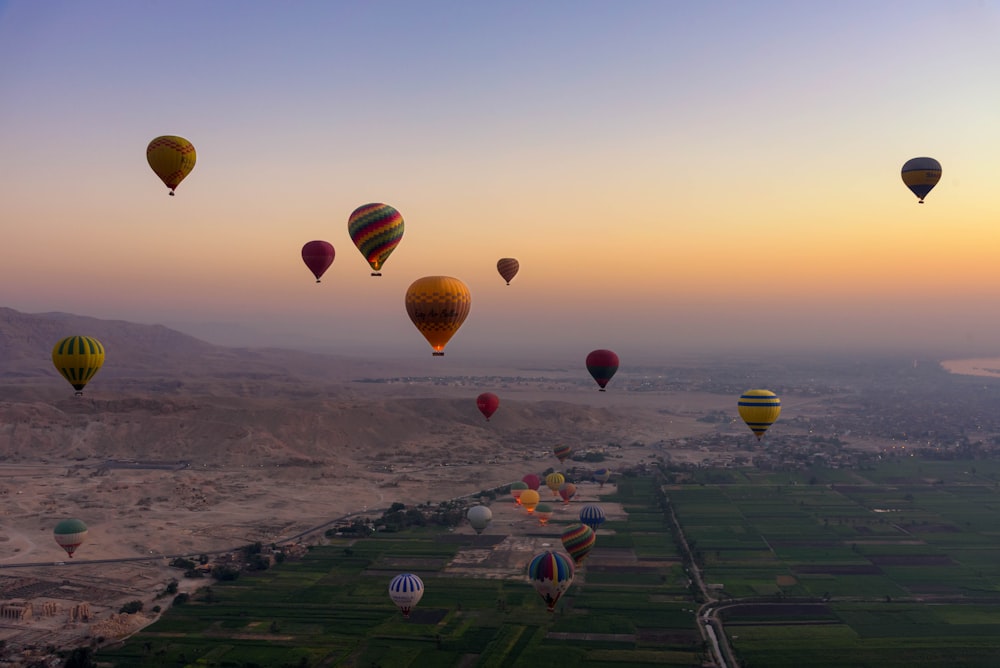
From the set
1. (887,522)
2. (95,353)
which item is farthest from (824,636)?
(95,353)

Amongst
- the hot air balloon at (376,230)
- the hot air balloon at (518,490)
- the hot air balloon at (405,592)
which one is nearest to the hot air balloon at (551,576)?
the hot air balloon at (405,592)

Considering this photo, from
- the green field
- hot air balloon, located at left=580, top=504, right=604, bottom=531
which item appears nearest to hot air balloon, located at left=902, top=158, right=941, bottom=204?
the green field

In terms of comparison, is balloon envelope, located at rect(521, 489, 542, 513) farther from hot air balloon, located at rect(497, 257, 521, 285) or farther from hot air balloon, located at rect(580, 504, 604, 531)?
hot air balloon, located at rect(497, 257, 521, 285)

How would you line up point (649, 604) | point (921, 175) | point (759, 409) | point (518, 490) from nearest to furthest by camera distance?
point (921, 175)
point (759, 409)
point (649, 604)
point (518, 490)

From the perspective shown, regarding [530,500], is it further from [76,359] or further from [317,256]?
[76,359]

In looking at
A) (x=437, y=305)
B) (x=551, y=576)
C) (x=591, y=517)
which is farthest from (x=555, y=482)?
(x=437, y=305)

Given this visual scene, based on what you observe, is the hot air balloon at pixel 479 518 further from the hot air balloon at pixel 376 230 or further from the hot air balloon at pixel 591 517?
the hot air balloon at pixel 376 230

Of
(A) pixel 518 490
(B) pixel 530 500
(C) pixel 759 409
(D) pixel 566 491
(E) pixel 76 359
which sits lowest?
(C) pixel 759 409

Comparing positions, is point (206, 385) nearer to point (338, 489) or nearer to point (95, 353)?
point (338, 489)
